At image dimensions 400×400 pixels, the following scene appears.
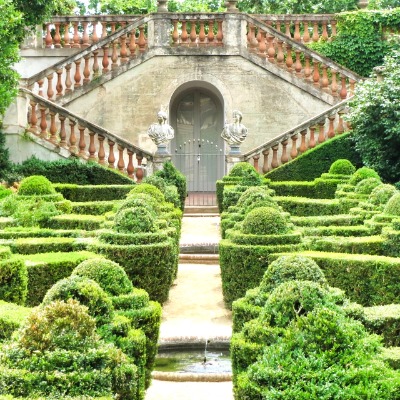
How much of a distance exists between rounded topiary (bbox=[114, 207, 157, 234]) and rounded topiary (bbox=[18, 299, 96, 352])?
18.7 feet

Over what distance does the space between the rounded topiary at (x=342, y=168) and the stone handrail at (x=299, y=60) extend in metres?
3.91

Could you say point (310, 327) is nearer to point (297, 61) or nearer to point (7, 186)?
point (7, 186)

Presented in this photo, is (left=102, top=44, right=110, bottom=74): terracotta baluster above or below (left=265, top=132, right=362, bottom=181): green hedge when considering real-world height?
above

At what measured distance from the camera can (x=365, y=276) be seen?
1087cm

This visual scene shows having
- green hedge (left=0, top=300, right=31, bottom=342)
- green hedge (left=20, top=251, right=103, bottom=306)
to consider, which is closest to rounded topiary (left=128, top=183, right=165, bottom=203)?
green hedge (left=20, top=251, right=103, bottom=306)

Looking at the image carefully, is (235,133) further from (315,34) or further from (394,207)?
(394,207)

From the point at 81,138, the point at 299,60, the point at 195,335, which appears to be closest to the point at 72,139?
the point at 81,138

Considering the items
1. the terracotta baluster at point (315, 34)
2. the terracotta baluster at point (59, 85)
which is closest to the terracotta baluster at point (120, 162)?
the terracotta baluster at point (59, 85)

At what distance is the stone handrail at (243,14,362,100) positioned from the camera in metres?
25.1

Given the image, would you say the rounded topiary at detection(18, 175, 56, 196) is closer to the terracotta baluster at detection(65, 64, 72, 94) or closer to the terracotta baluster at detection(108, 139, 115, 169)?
the terracotta baluster at detection(108, 139, 115, 169)

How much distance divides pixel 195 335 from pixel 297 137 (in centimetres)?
1349

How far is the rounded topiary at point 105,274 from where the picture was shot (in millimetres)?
8117

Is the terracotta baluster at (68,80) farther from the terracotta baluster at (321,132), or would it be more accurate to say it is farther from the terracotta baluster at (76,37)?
the terracotta baluster at (321,132)

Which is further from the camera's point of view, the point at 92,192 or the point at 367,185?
the point at 92,192
